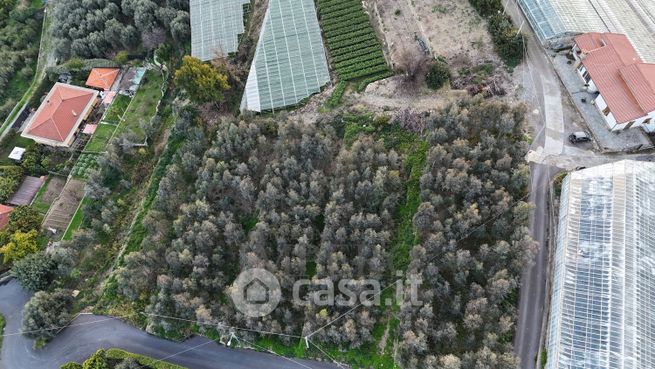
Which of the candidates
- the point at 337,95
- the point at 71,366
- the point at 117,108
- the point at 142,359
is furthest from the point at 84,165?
the point at 337,95

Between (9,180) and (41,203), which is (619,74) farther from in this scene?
(9,180)

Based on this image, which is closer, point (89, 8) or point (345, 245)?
point (345, 245)

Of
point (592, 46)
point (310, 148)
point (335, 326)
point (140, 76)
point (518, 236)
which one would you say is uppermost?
point (592, 46)

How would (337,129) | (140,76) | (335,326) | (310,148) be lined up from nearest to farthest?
(335,326) → (310,148) → (337,129) → (140,76)

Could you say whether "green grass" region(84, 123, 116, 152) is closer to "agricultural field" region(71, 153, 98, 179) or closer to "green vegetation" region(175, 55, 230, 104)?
"agricultural field" region(71, 153, 98, 179)

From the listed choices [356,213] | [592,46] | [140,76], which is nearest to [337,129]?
[356,213]

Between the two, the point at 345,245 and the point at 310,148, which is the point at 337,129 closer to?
the point at 310,148

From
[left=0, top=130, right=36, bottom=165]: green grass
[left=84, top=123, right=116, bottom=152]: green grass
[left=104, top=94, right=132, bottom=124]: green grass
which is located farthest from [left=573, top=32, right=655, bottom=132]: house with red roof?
[left=0, top=130, right=36, bottom=165]: green grass
